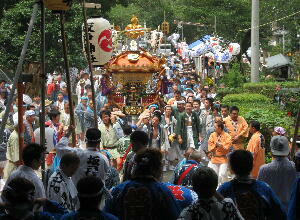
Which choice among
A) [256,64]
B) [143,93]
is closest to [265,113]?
[143,93]

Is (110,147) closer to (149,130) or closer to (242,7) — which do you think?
(149,130)

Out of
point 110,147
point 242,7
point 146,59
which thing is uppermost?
point 242,7

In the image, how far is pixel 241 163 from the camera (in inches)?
246

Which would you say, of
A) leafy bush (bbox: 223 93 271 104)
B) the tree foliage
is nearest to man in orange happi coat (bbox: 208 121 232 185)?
leafy bush (bbox: 223 93 271 104)

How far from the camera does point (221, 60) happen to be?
36.3 m

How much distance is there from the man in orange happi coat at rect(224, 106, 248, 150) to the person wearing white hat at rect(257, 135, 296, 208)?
6.27m

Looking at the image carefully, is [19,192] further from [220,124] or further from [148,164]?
[220,124]

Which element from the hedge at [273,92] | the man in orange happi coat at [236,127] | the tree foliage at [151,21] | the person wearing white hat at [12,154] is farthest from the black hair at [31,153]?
the tree foliage at [151,21]

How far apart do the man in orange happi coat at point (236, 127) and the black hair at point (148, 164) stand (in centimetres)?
827

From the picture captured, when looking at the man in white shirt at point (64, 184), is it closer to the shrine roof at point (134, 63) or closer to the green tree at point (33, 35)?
the shrine roof at point (134, 63)

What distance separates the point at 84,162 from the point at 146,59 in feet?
52.6

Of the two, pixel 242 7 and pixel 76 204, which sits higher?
pixel 242 7

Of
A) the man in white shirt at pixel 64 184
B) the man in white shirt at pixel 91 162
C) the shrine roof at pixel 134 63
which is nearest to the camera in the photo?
the man in white shirt at pixel 64 184

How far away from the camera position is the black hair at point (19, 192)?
511 centimetres
